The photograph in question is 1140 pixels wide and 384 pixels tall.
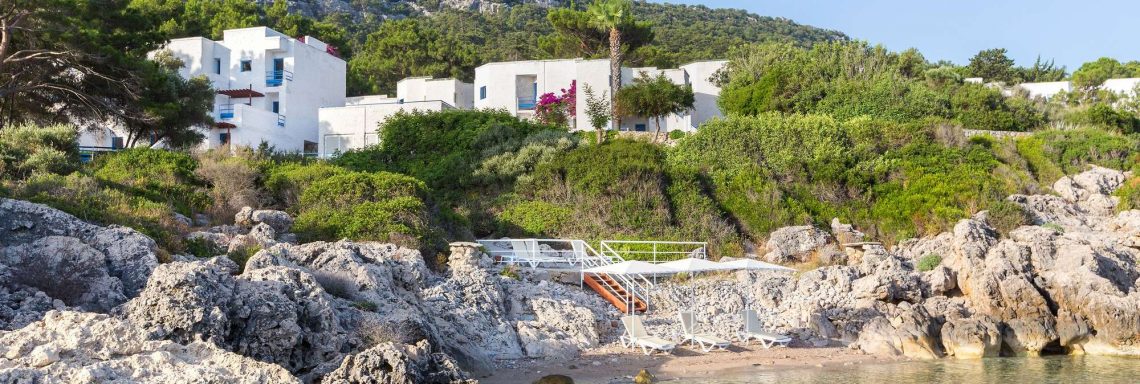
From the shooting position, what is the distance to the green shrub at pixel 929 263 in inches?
942

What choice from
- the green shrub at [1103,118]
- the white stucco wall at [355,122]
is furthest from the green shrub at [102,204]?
the green shrub at [1103,118]

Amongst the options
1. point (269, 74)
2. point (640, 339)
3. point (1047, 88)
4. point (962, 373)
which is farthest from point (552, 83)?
point (1047, 88)

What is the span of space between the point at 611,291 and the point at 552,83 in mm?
24467

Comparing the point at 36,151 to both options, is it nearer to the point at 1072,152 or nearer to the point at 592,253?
the point at 592,253

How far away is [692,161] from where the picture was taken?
32719 mm

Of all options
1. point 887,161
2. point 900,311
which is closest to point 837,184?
point 887,161

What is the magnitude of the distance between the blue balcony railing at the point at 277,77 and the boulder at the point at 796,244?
24.7 m

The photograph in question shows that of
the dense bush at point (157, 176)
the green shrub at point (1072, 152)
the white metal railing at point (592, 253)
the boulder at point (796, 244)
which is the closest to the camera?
the white metal railing at point (592, 253)

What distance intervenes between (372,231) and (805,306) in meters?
10.2

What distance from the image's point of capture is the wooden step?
21.9m

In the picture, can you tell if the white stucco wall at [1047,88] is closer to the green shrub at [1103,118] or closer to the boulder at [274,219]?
the green shrub at [1103,118]

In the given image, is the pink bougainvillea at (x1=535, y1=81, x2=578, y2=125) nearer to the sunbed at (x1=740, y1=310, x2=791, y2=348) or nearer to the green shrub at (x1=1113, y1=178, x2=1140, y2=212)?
the green shrub at (x1=1113, y1=178, x2=1140, y2=212)

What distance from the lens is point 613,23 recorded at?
1796 inches

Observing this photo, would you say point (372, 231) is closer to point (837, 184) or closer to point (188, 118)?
point (188, 118)
